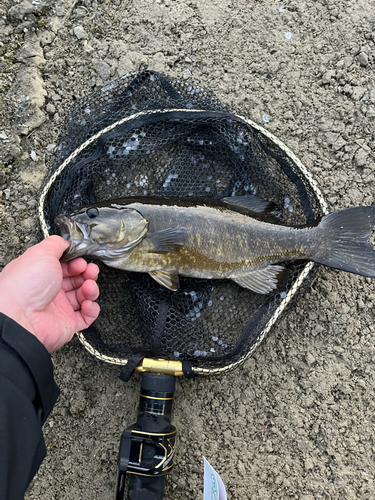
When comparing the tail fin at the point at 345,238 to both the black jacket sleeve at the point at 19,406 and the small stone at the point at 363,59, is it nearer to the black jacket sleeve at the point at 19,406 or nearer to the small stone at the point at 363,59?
the small stone at the point at 363,59

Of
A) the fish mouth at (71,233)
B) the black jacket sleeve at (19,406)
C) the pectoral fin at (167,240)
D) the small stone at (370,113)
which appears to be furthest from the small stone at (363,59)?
the black jacket sleeve at (19,406)

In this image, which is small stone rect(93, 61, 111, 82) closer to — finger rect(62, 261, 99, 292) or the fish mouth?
the fish mouth

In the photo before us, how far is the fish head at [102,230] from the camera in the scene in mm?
2082

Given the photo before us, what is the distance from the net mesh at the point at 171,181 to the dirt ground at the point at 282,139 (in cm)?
25

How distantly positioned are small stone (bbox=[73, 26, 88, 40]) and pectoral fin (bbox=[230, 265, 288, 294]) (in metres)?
2.12

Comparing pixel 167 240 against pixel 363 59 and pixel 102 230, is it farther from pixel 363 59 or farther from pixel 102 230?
pixel 363 59

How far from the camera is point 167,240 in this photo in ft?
7.21

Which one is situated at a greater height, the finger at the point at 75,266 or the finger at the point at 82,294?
the finger at the point at 75,266

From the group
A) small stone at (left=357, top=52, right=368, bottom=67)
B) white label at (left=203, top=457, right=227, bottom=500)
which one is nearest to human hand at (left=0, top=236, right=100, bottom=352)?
white label at (left=203, top=457, right=227, bottom=500)

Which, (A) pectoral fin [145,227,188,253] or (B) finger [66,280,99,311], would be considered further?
(A) pectoral fin [145,227,188,253]

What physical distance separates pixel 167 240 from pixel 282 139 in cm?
119

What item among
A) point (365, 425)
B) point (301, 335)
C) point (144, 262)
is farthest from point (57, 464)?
point (365, 425)

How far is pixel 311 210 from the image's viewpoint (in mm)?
2398

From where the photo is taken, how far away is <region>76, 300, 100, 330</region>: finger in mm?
2104
